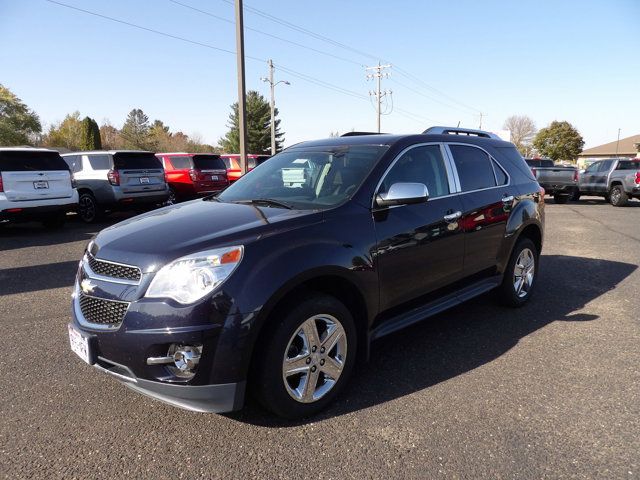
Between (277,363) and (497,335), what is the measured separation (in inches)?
95.8

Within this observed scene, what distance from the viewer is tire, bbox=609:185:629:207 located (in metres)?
17.1

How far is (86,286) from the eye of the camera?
2775mm

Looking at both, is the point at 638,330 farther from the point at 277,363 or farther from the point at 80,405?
the point at 80,405

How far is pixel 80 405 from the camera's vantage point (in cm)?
297

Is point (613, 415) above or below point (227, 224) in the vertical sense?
below

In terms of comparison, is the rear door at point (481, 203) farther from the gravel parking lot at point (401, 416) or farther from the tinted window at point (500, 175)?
the gravel parking lot at point (401, 416)

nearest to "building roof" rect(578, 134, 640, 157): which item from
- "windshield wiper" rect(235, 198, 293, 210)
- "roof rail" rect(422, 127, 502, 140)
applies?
"roof rail" rect(422, 127, 502, 140)

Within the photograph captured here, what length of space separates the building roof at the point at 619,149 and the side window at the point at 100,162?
283ft

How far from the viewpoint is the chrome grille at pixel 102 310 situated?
253 cm

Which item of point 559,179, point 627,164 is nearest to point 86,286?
point 559,179

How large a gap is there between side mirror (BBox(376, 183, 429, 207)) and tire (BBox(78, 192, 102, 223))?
10.3m

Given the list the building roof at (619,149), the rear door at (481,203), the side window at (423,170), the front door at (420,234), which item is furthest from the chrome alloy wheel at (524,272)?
the building roof at (619,149)

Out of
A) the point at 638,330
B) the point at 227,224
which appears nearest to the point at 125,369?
the point at 227,224

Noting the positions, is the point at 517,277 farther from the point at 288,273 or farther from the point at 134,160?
the point at 134,160
